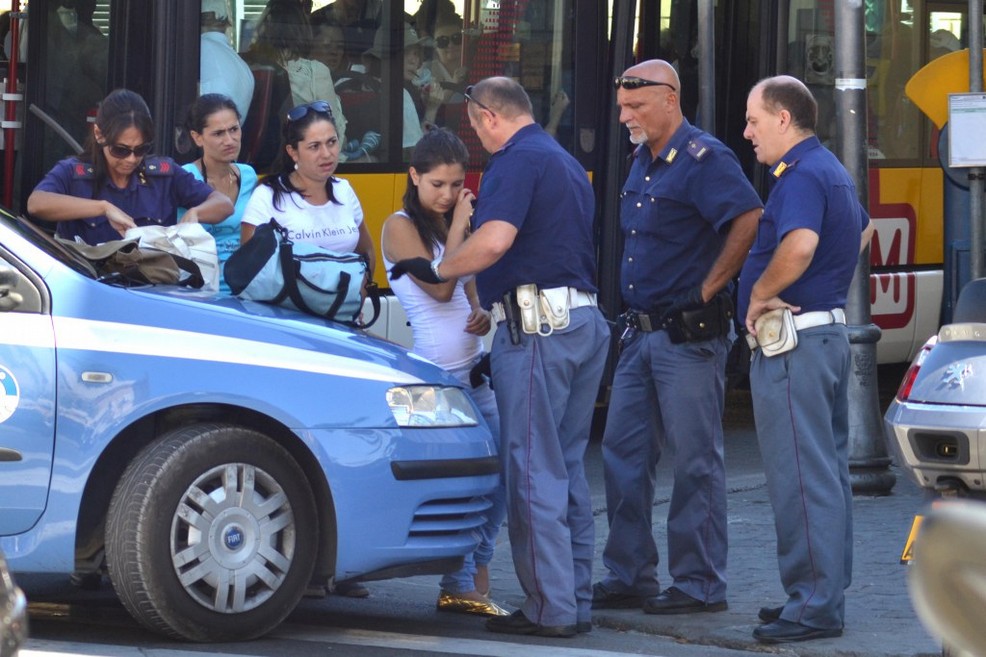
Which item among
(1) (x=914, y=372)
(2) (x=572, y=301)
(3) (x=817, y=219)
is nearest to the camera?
(1) (x=914, y=372)

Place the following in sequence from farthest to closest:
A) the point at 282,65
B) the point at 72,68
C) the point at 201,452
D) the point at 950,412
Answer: the point at 282,65 → the point at 72,68 → the point at 201,452 → the point at 950,412

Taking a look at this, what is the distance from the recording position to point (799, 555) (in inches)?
221

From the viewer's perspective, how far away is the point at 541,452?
559 cm

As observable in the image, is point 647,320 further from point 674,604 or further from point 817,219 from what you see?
point 674,604

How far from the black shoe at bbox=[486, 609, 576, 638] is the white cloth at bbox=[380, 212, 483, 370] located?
863mm

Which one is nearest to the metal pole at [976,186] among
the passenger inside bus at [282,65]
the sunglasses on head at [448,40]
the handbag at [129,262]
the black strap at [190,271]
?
the sunglasses on head at [448,40]

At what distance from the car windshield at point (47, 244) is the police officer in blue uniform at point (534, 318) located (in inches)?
40.6

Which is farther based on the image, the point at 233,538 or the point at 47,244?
the point at 47,244

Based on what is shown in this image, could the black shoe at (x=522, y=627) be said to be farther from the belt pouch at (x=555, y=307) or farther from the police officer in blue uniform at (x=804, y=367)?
the belt pouch at (x=555, y=307)

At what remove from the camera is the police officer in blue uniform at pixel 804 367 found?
5531 millimetres

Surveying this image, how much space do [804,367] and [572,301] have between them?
763 mm

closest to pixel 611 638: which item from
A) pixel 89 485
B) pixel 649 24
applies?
pixel 89 485

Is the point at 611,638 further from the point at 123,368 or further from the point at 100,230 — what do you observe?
the point at 100,230

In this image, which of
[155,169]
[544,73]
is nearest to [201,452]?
[155,169]
